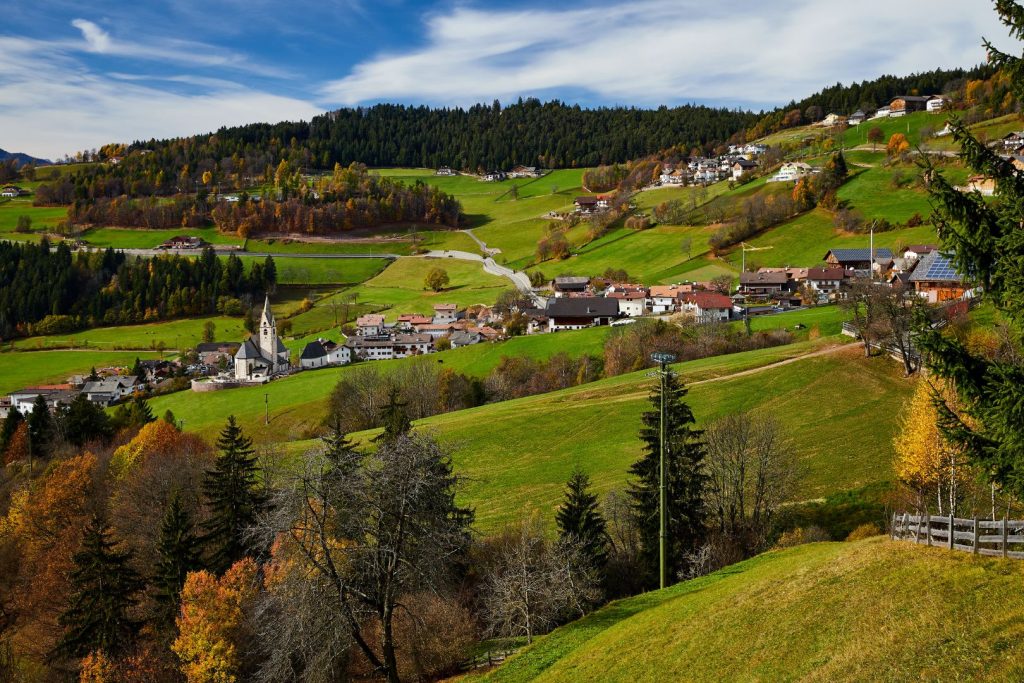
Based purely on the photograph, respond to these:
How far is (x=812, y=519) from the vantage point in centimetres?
3659

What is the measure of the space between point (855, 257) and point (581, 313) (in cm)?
4268

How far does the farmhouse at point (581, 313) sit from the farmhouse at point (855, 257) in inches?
1381

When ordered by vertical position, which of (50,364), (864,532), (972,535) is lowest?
(864,532)

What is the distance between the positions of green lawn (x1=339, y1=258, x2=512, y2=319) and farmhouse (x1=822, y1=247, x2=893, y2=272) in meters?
59.9

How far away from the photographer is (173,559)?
3797 cm

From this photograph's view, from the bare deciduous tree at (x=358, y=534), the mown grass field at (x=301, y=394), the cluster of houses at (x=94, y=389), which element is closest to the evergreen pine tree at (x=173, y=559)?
the bare deciduous tree at (x=358, y=534)

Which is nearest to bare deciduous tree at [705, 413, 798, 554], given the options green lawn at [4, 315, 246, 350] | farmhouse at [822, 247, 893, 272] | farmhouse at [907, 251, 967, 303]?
farmhouse at [907, 251, 967, 303]

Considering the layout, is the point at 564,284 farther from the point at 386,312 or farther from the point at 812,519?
the point at 812,519

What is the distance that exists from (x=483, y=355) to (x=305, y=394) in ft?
74.7

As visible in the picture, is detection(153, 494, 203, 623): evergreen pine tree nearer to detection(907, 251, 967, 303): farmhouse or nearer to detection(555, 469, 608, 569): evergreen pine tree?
detection(555, 469, 608, 569): evergreen pine tree

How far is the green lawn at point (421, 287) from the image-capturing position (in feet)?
484

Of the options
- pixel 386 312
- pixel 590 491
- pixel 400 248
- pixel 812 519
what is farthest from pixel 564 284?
pixel 812 519

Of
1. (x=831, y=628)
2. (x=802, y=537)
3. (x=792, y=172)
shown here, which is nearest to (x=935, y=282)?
(x=802, y=537)

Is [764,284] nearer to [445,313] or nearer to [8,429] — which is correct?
[445,313]
